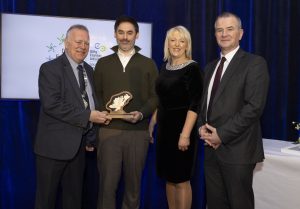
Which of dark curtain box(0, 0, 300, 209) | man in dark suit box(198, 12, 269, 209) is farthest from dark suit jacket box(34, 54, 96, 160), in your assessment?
dark curtain box(0, 0, 300, 209)

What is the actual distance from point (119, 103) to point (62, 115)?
42 cm

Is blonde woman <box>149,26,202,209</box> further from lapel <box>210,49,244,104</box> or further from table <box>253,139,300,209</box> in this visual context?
table <box>253,139,300,209</box>

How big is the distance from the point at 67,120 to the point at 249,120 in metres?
1.20

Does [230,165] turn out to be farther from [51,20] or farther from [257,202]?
[51,20]

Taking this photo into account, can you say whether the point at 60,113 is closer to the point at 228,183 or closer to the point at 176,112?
the point at 176,112

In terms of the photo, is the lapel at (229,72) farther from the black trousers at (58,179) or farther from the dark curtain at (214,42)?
the dark curtain at (214,42)

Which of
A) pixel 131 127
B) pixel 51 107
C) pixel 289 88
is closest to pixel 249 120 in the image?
pixel 131 127

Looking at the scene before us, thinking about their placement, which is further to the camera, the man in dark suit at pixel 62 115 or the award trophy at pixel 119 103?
the award trophy at pixel 119 103

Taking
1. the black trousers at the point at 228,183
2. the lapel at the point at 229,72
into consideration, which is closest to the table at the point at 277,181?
the black trousers at the point at 228,183

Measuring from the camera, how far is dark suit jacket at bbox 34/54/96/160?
2389 mm

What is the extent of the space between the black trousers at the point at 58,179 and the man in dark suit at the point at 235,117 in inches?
39.1

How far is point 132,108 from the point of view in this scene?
268 centimetres

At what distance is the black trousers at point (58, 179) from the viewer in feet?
8.05

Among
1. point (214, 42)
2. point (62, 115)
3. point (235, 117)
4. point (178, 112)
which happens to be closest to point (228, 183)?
point (235, 117)
